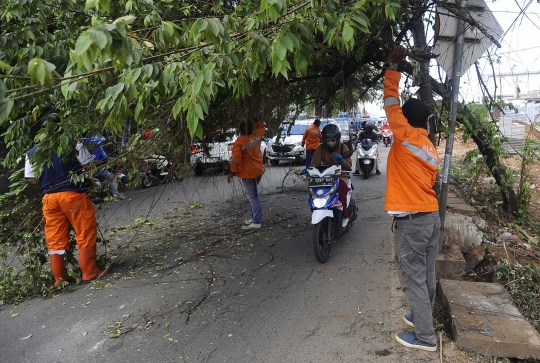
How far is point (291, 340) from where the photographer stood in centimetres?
345

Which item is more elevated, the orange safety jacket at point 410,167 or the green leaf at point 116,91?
the green leaf at point 116,91

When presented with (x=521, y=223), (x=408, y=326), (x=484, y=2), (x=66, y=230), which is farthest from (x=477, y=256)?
(x=66, y=230)

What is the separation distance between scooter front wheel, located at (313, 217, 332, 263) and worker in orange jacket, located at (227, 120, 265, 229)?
202cm

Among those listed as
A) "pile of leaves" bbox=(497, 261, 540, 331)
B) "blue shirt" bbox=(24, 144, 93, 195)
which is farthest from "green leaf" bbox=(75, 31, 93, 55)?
"pile of leaves" bbox=(497, 261, 540, 331)

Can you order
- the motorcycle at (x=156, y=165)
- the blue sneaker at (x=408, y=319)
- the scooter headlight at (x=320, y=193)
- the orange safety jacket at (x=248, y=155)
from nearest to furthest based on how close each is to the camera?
1. the blue sneaker at (x=408, y=319)
2. the scooter headlight at (x=320, y=193)
3. the motorcycle at (x=156, y=165)
4. the orange safety jacket at (x=248, y=155)

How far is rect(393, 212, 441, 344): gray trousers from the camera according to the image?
10.4 feet

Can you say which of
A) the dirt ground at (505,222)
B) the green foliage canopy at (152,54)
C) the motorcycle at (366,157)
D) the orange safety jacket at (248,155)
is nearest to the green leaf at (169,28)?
the green foliage canopy at (152,54)

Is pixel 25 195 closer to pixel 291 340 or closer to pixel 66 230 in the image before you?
pixel 66 230

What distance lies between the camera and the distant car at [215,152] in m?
5.97

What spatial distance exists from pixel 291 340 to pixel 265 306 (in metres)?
0.72

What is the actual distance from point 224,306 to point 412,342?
189 centimetres

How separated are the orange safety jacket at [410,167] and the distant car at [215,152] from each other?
3.13 m

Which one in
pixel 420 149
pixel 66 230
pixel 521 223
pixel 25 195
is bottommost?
pixel 521 223

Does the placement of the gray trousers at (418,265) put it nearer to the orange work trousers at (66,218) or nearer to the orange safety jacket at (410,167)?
the orange safety jacket at (410,167)
